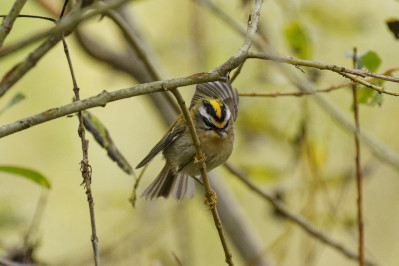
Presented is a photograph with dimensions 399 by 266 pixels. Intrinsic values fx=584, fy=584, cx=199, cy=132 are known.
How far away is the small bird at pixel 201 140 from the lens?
320 cm

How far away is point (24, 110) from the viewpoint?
6.40 meters

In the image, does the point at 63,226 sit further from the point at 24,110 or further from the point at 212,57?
the point at 212,57

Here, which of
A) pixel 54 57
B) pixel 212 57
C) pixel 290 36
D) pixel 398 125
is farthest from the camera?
pixel 54 57

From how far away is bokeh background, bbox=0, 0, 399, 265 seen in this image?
484 cm

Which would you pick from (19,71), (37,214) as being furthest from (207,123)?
(19,71)

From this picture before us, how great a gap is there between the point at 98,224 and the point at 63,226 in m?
0.51

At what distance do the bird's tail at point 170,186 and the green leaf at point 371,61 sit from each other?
4.42 feet

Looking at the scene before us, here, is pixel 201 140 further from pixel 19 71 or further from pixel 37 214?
pixel 19 71

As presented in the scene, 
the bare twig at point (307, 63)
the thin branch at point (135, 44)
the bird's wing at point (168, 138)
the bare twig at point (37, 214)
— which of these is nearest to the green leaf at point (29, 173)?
the bare twig at point (37, 214)

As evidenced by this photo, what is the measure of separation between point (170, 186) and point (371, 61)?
1.51 m

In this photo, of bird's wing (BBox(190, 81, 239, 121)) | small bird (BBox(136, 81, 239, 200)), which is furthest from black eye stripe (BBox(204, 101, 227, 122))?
bird's wing (BBox(190, 81, 239, 121))

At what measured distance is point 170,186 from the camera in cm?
349

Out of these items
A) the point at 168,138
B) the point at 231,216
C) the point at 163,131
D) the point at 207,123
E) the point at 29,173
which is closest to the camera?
the point at 29,173

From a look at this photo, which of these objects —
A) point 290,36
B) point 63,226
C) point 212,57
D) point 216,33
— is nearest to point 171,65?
point 216,33
